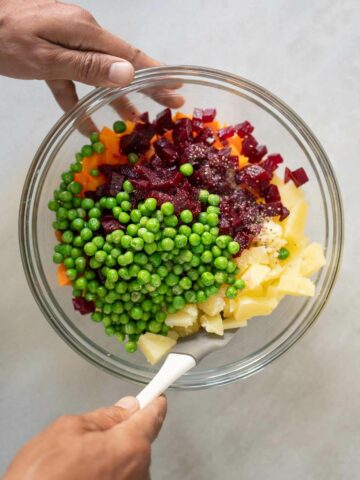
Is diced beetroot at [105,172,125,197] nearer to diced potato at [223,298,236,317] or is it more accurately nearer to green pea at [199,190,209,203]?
green pea at [199,190,209,203]

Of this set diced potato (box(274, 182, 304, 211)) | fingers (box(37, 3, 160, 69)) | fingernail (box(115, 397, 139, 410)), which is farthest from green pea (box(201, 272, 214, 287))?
fingers (box(37, 3, 160, 69))

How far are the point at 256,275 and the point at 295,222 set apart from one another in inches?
13.7

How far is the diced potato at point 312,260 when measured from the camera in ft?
8.53

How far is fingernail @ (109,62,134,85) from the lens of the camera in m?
2.33

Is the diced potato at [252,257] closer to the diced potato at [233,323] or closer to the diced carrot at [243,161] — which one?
the diced potato at [233,323]

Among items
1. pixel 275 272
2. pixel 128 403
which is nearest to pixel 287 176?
pixel 275 272

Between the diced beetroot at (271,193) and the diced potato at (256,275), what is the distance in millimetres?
343

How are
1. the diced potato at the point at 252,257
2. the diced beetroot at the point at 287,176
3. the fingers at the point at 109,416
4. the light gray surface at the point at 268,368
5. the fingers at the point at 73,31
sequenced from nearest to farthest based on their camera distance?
1. the fingers at the point at 109,416
2. the fingers at the point at 73,31
3. the diced potato at the point at 252,257
4. the diced beetroot at the point at 287,176
5. the light gray surface at the point at 268,368

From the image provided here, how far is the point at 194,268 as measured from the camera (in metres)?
2.58

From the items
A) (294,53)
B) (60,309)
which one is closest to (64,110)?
(60,309)

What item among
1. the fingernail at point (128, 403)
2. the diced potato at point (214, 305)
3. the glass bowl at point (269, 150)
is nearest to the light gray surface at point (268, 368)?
the glass bowl at point (269, 150)

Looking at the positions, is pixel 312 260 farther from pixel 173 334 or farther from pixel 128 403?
pixel 128 403

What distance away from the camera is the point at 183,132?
2.62 meters

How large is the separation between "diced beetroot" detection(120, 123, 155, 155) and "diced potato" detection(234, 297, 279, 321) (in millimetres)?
884
